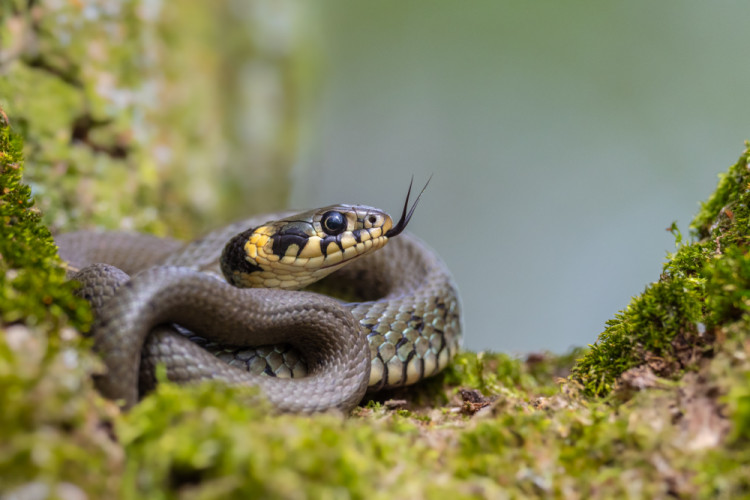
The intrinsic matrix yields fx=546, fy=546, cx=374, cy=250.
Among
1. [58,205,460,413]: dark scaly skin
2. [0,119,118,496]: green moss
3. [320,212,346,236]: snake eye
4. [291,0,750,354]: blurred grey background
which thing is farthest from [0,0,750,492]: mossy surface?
[291,0,750,354]: blurred grey background

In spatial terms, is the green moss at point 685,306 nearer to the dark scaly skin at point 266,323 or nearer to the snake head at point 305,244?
the dark scaly skin at point 266,323

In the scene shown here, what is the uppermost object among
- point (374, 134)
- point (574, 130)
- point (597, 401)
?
point (574, 130)

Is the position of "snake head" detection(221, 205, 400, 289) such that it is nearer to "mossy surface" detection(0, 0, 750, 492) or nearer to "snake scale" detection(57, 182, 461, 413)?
"snake scale" detection(57, 182, 461, 413)

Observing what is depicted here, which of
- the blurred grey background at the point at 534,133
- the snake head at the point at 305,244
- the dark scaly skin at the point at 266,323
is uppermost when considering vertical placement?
the blurred grey background at the point at 534,133

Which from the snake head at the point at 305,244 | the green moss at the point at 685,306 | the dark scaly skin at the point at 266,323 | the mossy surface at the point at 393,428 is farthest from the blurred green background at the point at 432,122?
the mossy surface at the point at 393,428

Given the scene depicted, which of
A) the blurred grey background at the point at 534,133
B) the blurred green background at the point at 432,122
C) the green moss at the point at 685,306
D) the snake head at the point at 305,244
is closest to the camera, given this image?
the green moss at the point at 685,306

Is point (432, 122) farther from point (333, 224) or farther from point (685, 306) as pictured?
point (685, 306)

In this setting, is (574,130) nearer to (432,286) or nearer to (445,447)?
(432,286)

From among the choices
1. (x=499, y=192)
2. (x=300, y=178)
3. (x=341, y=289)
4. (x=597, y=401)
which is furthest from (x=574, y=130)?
(x=597, y=401)
